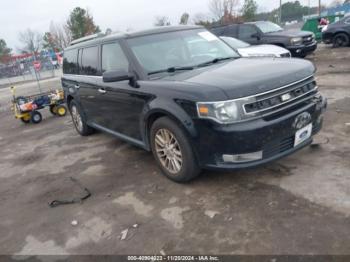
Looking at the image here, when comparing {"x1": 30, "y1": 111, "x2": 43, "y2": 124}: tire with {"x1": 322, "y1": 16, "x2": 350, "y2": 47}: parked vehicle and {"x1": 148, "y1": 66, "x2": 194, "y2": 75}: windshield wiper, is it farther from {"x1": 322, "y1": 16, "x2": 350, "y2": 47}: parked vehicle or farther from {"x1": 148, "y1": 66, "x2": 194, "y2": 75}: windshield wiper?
{"x1": 322, "y1": 16, "x2": 350, "y2": 47}: parked vehicle

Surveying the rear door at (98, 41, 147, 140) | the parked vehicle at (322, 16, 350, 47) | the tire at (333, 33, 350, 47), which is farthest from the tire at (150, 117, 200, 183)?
the tire at (333, 33, 350, 47)

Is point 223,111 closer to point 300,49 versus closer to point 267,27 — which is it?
point 300,49

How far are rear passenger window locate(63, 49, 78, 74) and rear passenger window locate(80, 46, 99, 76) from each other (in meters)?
0.43

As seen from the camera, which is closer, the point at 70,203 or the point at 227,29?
the point at 70,203

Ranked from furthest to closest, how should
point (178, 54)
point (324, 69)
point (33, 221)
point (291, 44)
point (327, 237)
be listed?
point (291, 44) < point (324, 69) < point (178, 54) < point (33, 221) < point (327, 237)

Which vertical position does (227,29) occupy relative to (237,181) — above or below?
above

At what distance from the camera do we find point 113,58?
15.9 feet

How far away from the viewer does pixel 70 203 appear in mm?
4188

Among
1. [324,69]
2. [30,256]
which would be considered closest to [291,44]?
[324,69]

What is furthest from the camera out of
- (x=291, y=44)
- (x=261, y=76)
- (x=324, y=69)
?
(x=291, y=44)

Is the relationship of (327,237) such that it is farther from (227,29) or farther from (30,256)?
(227,29)

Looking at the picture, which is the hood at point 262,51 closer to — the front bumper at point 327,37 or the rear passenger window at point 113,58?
the rear passenger window at point 113,58

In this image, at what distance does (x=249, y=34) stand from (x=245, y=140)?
10.9 meters

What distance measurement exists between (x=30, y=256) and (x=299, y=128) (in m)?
3.03
